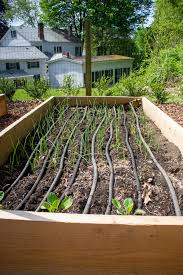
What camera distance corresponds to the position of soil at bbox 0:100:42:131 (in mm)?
3749

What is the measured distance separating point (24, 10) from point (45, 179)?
39258mm

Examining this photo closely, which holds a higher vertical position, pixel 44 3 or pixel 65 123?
pixel 44 3

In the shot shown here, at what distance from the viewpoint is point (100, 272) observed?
1.01 m

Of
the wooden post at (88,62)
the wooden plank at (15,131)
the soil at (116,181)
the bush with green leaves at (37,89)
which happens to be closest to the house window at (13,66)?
the bush with green leaves at (37,89)

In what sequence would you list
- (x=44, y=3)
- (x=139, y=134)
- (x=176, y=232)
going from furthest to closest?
(x=44, y=3)
(x=139, y=134)
(x=176, y=232)

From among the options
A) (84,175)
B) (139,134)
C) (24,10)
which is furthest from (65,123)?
(24,10)

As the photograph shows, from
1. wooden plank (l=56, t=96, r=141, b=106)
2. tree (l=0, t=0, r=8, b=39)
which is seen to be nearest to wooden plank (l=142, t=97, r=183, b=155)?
wooden plank (l=56, t=96, r=141, b=106)

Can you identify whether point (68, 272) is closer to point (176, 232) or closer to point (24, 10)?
point (176, 232)

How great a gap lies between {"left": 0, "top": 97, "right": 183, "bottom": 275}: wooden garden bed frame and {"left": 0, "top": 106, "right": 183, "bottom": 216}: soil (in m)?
0.43

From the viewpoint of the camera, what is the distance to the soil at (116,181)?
4.94ft

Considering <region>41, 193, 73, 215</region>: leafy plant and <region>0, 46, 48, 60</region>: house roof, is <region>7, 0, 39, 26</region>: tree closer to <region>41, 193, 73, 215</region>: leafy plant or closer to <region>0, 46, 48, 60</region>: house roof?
<region>0, 46, 48, 60</region>: house roof

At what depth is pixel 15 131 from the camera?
2465 millimetres

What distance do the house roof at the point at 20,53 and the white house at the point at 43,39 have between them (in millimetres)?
2171

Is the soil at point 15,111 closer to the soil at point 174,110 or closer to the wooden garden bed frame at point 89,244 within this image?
the soil at point 174,110
